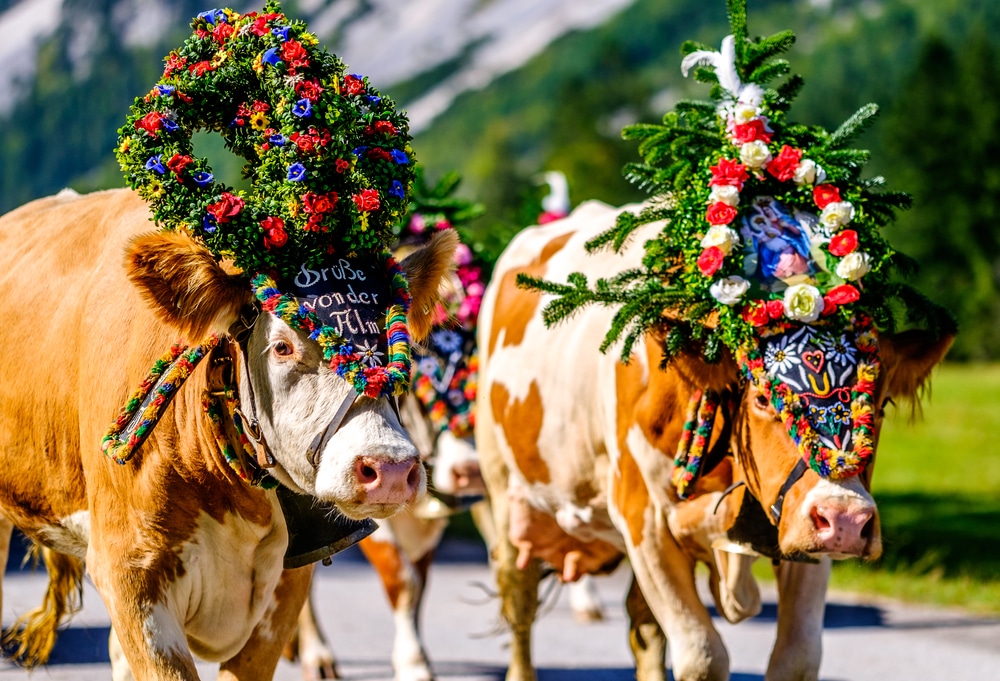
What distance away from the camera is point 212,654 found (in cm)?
438

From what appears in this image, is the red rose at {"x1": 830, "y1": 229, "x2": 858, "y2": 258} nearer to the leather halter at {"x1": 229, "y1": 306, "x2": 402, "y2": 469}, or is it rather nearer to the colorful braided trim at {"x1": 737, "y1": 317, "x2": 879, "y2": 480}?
the colorful braided trim at {"x1": 737, "y1": 317, "x2": 879, "y2": 480}

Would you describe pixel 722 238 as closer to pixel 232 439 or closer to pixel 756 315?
pixel 756 315

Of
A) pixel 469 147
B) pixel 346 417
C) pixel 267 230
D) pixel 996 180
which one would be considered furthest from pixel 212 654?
pixel 469 147

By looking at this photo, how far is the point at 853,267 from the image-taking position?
15.2 ft

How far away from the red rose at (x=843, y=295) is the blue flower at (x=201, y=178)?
214cm

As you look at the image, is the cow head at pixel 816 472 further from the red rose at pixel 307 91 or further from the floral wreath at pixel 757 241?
the red rose at pixel 307 91

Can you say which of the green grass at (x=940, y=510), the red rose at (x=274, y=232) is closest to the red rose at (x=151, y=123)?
the red rose at (x=274, y=232)

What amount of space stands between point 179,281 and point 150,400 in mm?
423

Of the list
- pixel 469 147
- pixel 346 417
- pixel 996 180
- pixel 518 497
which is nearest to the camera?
pixel 346 417

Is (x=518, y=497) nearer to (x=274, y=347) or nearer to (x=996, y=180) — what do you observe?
(x=274, y=347)

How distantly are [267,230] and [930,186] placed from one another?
57.4 metres

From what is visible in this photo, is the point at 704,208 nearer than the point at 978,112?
Yes

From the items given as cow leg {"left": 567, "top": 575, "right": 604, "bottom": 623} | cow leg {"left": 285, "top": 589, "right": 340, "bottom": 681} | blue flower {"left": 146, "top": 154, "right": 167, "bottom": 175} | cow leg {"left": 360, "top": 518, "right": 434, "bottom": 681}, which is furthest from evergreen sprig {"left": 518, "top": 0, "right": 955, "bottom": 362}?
cow leg {"left": 567, "top": 575, "right": 604, "bottom": 623}

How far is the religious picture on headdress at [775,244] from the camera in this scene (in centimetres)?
482
